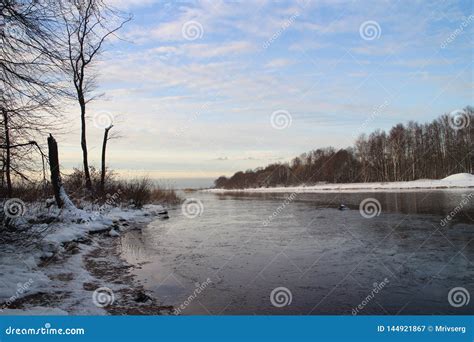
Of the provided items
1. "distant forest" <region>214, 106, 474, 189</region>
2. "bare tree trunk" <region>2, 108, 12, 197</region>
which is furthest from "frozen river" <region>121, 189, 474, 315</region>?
"distant forest" <region>214, 106, 474, 189</region>

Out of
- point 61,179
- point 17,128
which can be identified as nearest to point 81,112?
point 61,179

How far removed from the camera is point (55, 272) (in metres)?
7.44

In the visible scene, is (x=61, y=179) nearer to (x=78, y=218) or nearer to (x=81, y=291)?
(x=78, y=218)

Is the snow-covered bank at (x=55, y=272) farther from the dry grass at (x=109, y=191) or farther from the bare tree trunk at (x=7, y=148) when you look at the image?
the dry grass at (x=109, y=191)

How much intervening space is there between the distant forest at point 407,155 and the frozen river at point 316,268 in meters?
39.8

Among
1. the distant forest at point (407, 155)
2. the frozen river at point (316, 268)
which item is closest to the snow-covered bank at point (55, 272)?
the frozen river at point (316, 268)

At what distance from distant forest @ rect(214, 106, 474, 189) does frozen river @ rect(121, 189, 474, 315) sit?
3979cm

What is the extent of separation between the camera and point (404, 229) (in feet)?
41.6

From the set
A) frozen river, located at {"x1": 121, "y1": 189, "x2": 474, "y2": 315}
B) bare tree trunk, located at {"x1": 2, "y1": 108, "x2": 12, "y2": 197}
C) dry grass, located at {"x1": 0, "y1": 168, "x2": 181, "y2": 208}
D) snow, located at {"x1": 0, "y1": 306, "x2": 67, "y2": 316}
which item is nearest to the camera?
snow, located at {"x1": 0, "y1": 306, "x2": 67, "y2": 316}

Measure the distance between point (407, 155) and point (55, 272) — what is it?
227 feet

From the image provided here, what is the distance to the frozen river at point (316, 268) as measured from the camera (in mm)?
5887

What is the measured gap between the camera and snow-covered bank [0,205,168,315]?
5.45 metres

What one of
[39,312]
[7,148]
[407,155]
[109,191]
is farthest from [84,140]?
[407,155]

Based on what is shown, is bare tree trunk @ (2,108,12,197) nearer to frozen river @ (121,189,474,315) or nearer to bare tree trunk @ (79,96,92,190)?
frozen river @ (121,189,474,315)
